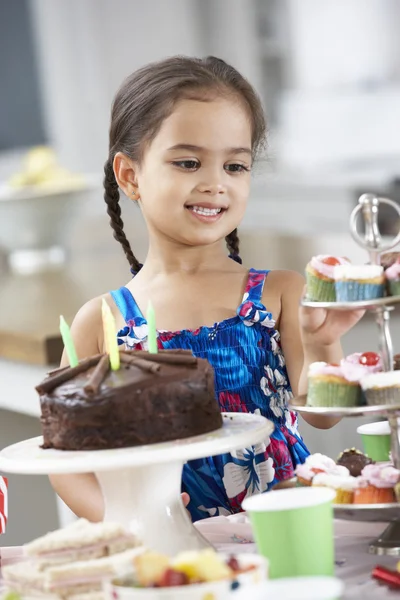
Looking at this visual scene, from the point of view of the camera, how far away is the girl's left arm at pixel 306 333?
4.90 feet

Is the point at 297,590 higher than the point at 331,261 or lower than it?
lower

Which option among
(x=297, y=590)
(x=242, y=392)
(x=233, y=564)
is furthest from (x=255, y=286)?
(x=297, y=590)

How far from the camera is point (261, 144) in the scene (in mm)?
1979

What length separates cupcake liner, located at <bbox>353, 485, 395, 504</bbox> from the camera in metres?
1.31

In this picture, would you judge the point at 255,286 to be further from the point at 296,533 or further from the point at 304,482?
the point at 296,533

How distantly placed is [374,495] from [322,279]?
27 cm

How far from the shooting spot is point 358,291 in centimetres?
131

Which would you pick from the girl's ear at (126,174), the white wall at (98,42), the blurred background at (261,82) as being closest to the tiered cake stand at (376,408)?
the girl's ear at (126,174)

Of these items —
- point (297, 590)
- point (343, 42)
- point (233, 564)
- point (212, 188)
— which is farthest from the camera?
point (343, 42)

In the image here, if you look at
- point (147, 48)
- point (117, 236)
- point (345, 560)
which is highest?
point (147, 48)

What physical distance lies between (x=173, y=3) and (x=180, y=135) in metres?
5.70

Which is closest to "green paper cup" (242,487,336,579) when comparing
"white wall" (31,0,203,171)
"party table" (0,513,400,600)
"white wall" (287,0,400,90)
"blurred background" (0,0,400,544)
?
"party table" (0,513,400,600)

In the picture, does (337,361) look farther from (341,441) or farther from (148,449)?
(341,441)

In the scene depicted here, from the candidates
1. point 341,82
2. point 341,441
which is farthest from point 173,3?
point 341,441
